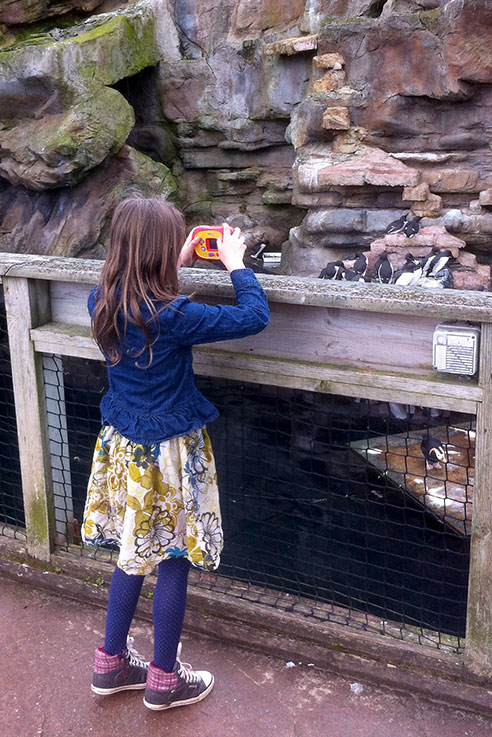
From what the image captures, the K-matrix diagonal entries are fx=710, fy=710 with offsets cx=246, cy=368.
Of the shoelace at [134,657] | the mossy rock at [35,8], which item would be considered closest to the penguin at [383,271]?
the shoelace at [134,657]

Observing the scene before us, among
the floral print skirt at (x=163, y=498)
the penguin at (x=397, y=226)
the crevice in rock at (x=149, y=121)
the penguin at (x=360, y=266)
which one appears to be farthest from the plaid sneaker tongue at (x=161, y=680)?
the crevice in rock at (x=149, y=121)

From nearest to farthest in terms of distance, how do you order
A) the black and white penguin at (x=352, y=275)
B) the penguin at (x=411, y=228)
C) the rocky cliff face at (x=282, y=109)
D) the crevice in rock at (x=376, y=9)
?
the black and white penguin at (x=352, y=275)
the penguin at (x=411, y=228)
the rocky cliff face at (x=282, y=109)
the crevice in rock at (x=376, y=9)

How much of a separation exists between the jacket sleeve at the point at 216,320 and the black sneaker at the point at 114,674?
95cm

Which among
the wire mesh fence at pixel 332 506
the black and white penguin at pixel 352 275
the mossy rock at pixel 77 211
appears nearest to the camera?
the wire mesh fence at pixel 332 506

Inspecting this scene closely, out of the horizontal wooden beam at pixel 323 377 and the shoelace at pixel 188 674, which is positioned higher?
the horizontal wooden beam at pixel 323 377

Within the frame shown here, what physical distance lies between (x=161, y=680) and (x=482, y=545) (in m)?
0.98

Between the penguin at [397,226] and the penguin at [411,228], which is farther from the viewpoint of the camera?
the penguin at [397,226]

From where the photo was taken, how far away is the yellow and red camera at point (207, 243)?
2.11m

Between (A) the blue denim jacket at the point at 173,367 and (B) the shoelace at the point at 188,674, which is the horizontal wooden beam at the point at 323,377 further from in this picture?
(B) the shoelace at the point at 188,674

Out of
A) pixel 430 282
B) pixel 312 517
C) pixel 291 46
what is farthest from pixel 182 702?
pixel 291 46

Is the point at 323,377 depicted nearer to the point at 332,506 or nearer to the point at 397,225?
the point at 332,506

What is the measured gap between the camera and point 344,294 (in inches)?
79.4

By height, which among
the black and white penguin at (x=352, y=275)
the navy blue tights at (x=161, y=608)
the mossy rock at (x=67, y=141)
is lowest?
the navy blue tights at (x=161, y=608)

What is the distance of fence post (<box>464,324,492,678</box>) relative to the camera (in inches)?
75.4
